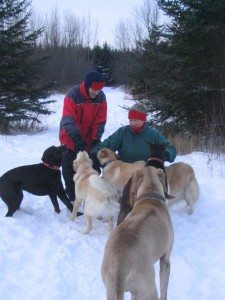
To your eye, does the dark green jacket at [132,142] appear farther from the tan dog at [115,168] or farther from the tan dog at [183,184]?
the tan dog at [183,184]

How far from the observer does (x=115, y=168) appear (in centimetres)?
600

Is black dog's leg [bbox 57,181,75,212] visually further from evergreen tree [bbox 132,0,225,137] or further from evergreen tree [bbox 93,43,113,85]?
evergreen tree [bbox 93,43,113,85]

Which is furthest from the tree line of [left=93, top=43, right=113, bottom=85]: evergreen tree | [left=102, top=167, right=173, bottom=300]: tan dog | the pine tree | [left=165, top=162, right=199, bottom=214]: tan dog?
[left=93, top=43, right=113, bottom=85]: evergreen tree

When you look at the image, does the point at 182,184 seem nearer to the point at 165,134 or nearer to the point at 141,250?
the point at 141,250

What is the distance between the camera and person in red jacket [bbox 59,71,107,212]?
19.6ft

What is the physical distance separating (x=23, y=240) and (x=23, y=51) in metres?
12.3

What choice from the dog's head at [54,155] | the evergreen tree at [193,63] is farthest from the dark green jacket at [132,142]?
the evergreen tree at [193,63]

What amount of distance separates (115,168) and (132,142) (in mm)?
609

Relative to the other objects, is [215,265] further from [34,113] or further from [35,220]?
[34,113]

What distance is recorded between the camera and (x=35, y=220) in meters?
5.66

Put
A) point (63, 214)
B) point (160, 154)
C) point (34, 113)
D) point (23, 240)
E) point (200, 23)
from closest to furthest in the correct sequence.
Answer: point (23, 240) → point (160, 154) → point (63, 214) → point (200, 23) → point (34, 113)

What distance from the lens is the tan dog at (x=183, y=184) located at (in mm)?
A: 6111


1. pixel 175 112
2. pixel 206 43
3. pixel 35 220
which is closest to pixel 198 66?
pixel 206 43

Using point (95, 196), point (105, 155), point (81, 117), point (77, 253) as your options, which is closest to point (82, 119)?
point (81, 117)
